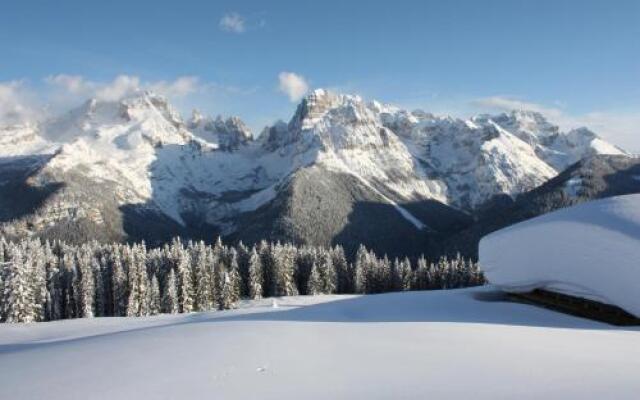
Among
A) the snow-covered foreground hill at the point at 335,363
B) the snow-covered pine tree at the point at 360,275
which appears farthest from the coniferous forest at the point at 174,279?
the snow-covered foreground hill at the point at 335,363

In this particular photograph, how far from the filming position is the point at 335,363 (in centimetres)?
1244

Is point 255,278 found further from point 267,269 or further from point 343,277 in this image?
point 343,277

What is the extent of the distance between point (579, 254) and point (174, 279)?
193 ft

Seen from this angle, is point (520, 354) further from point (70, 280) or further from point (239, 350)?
point (70, 280)

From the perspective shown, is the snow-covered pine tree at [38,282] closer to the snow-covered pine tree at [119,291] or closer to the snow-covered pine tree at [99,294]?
the snow-covered pine tree at [99,294]

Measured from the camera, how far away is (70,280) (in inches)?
3243

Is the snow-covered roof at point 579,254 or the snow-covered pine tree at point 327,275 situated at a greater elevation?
the snow-covered roof at point 579,254

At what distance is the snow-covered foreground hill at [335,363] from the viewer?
10531 mm

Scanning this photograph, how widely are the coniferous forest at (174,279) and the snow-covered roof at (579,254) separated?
51.8 metres

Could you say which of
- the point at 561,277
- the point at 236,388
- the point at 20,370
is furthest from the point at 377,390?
the point at 561,277

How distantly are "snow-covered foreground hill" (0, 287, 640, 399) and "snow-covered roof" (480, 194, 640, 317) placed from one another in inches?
113

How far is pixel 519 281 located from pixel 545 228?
8.51ft

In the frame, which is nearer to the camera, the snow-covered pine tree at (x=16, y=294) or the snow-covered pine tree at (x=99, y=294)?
the snow-covered pine tree at (x=16, y=294)

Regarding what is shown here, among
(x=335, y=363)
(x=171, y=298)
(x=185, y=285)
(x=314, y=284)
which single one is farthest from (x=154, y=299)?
(x=335, y=363)
